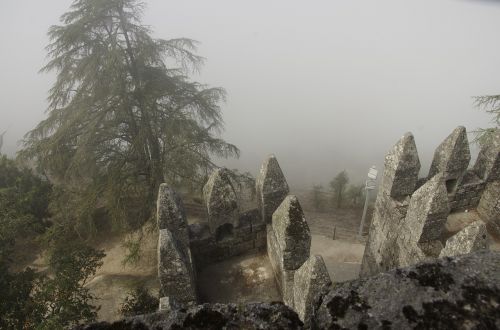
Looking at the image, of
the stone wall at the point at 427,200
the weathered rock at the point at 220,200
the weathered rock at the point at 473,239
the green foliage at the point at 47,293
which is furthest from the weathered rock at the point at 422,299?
the green foliage at the point at 47,293

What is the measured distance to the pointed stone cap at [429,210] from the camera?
7.72 meters

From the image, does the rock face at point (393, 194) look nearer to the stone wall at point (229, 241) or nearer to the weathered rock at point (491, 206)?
the weathered rock at point (491, 206)

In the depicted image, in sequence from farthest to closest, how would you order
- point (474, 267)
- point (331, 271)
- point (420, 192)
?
point (331, 271), point (420, 192), point (474, 267)

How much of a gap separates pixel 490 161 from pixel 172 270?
1008 centimetres

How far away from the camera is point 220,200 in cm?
825

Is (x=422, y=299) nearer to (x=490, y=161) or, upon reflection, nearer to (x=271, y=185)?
(x=271, y=185)

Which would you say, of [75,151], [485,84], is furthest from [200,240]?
[485,84]

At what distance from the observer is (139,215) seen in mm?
15211

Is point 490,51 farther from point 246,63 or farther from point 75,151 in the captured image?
point 75,151

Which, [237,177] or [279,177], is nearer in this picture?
[279,177]

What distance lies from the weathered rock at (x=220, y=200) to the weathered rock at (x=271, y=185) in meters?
0.72

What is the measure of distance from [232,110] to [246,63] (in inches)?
1148

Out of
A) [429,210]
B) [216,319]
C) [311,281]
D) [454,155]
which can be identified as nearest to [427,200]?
[429,210]

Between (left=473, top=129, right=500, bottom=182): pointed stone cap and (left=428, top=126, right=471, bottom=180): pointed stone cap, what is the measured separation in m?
1.06
